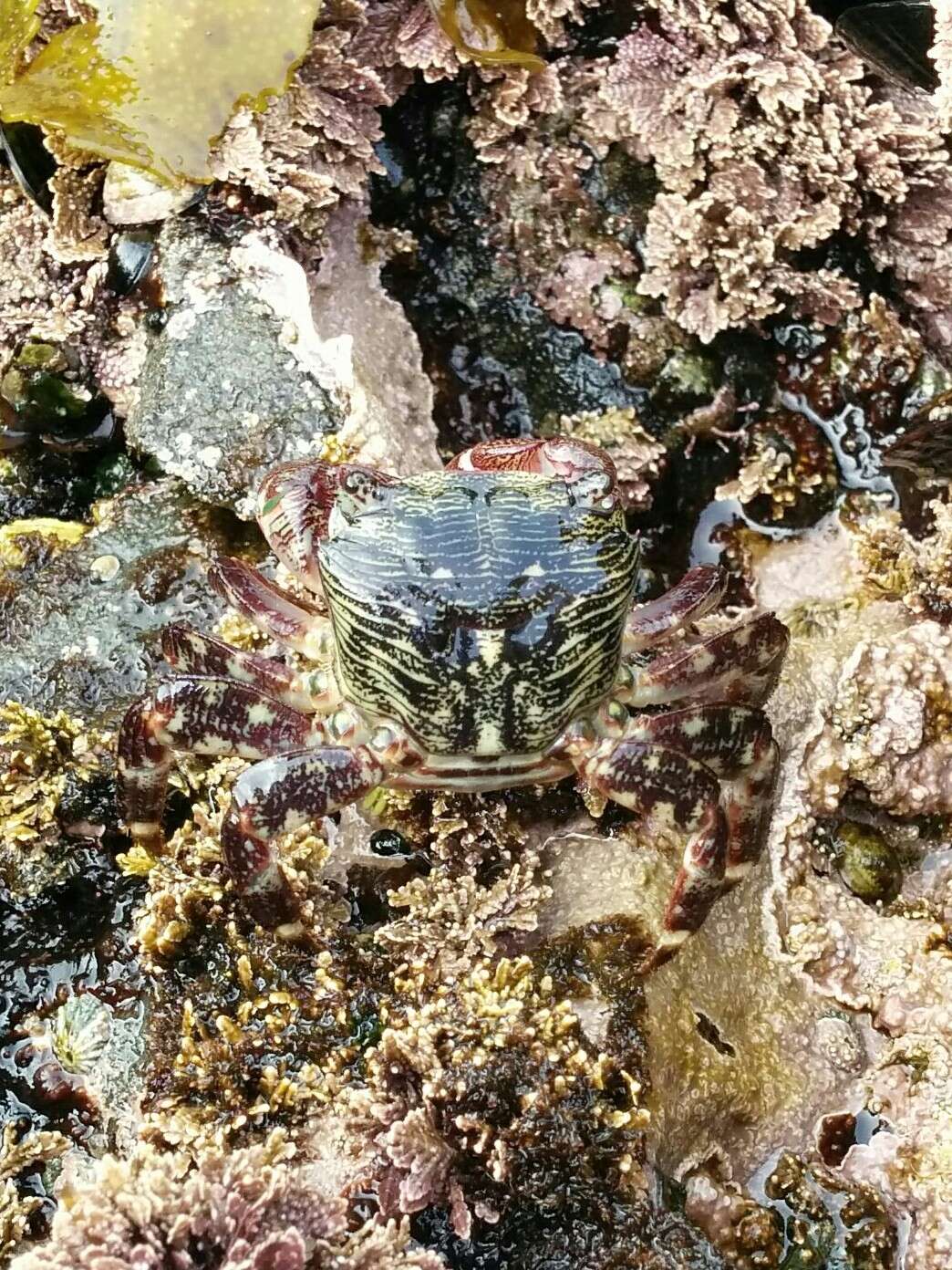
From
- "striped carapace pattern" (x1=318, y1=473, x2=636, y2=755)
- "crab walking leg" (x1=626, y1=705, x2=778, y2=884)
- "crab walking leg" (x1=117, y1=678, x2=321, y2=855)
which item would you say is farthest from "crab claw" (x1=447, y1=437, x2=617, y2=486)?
"crab walking leg" (x1=117, y1=678, x2=321, y2=855)

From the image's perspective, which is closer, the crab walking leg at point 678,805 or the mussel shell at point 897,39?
the crab walking leg at point 678,805

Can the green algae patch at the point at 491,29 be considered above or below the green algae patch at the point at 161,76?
above

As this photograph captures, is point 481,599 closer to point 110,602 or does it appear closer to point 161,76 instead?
point 110,602

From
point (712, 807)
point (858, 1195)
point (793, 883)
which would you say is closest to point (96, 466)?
point (712, 807)

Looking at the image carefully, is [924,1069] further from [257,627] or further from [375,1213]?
[257,627]

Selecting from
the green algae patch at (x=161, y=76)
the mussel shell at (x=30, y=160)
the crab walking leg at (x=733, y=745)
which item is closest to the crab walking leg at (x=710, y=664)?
the crab walking leg at (x=733, y=745)

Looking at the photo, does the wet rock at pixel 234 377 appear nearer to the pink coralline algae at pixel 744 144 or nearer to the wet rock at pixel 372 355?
the wet rock at pixel 372 355

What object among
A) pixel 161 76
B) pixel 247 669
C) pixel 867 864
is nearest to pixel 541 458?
pixel 247 669
